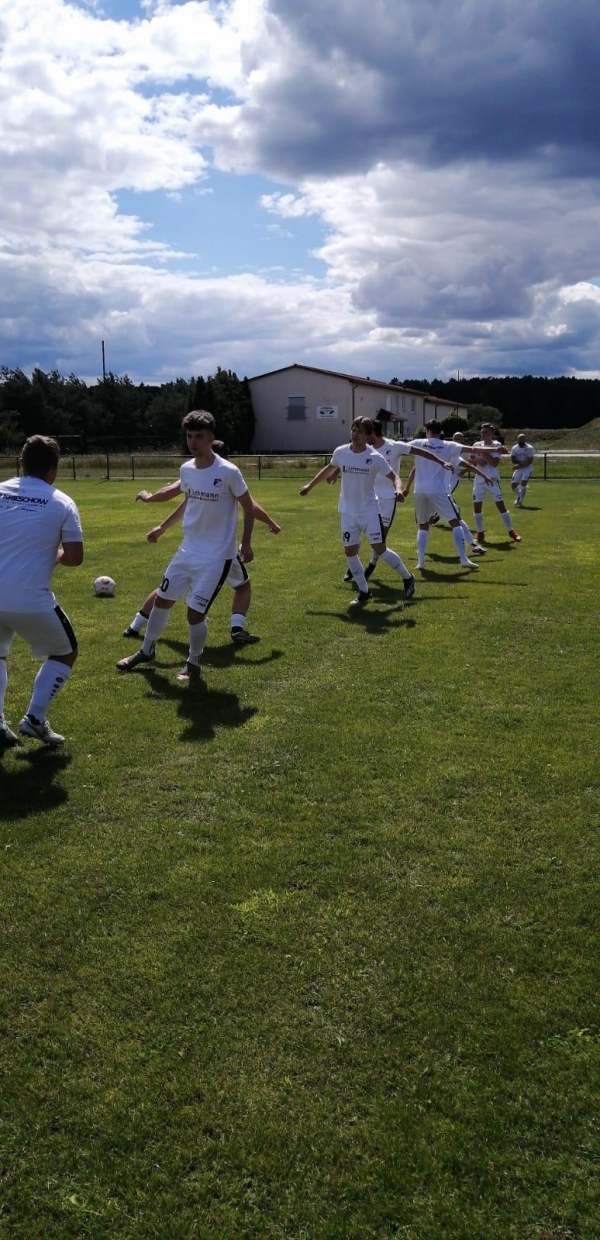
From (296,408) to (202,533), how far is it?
58871mm

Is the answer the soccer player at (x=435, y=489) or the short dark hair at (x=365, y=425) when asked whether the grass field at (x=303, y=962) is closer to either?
the short dark hair at (x=365, y=425)

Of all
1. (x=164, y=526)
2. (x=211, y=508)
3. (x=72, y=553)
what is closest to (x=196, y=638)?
(x=211, y=508)

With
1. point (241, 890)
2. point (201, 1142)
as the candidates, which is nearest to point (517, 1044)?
point (201, 1142)

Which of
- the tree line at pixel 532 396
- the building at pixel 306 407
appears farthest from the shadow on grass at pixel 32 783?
the tree line at pixel 532 396

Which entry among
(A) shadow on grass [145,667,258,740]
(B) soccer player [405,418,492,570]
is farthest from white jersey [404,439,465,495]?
(A) shadow on grass [145,667,258,740]

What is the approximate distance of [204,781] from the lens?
514cm

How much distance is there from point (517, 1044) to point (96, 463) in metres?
47.2

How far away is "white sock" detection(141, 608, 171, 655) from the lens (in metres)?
7.41

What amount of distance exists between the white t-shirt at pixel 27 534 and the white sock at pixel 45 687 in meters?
0.49

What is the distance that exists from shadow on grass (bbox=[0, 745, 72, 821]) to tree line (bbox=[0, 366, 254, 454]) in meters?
46.7

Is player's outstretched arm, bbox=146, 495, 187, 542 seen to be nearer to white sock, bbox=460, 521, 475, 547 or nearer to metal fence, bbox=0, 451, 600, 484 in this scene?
white sock, bbox=460, 521, 475, 547

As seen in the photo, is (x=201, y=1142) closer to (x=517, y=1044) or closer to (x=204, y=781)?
(x=517, y=1044)

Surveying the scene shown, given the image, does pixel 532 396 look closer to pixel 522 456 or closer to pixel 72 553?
pixel 522 456

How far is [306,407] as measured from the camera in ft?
209
